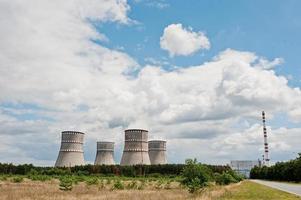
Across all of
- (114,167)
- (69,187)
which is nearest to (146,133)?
(114,167)

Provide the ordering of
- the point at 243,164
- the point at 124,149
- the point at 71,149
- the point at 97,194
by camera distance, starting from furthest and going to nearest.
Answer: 1. the point at 243,164
2. the point at 124,149
3. the point at 71,149
4. the point at 97,194

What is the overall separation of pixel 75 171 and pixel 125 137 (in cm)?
1371

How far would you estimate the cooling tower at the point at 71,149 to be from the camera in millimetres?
92438

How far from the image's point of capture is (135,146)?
93.7 m

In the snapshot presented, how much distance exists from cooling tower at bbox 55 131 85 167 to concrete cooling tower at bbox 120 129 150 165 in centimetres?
1024

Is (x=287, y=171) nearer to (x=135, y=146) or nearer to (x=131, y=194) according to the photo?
(x=135, y=146)

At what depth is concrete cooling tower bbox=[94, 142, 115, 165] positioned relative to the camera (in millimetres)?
105750

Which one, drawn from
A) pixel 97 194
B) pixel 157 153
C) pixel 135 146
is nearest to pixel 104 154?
pixel 157 153

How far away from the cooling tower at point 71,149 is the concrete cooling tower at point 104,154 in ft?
26.5

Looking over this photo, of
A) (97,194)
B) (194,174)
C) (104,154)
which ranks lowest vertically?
(97,194)

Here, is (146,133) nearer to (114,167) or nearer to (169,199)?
(114,167)

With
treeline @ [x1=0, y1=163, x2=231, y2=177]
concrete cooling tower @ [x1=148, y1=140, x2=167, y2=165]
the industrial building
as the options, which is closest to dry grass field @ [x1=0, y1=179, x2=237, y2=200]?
treeline @ [x1=0, y1=163, x2=231, y2=177]

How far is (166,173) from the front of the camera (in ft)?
335

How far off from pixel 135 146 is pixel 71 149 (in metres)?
14.1
